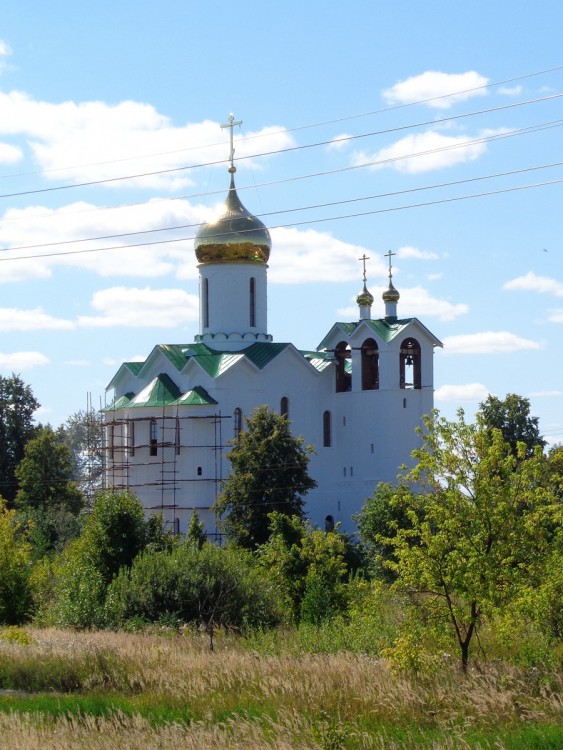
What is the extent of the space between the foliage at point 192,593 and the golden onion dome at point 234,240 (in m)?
21.6

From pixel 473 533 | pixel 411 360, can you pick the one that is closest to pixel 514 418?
pixel 411 360

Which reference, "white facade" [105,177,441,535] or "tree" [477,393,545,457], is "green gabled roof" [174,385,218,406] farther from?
"tree" [477,393,545,457]

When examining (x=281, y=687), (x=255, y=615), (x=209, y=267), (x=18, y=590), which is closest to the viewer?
(x=281, y=687)

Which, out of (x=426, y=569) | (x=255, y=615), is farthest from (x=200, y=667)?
(x=255, y=615)

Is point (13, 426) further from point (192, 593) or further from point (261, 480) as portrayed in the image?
point (192, 593)

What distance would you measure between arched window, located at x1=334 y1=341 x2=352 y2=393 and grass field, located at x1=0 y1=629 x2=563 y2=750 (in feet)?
91.5

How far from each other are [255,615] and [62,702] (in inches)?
321

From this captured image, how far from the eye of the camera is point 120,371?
4600 centimetres

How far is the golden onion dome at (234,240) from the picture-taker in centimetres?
4366

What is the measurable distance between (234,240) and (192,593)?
22.7 m

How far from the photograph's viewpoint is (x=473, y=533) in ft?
47.7

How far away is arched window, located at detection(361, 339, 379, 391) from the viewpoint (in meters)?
43.9

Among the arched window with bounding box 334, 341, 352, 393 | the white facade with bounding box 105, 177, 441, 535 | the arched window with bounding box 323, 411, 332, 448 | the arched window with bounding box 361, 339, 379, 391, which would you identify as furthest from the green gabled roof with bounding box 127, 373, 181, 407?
the arched window with bounding box 361, 339, 379, 391

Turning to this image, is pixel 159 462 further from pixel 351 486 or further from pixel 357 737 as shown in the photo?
pixel 357 737
